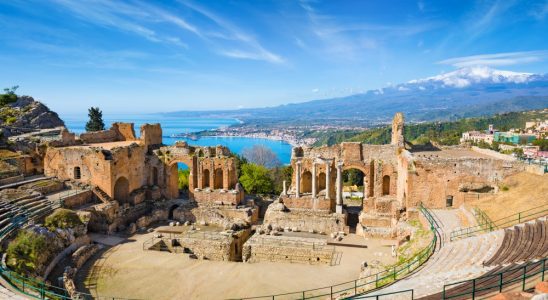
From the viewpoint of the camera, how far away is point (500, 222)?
19.1m

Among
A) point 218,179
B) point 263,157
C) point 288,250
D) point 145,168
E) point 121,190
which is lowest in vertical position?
point 288,250

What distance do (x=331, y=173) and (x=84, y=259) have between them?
17.4 meters

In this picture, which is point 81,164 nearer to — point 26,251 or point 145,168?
point 145,168

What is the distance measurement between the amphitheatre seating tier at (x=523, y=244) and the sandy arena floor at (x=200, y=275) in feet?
22.0

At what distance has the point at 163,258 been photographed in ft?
73.8

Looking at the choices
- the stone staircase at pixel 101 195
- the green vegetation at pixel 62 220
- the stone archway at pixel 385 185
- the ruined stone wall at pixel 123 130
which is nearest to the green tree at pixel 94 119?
the ruined stone wall at pixel 123 130

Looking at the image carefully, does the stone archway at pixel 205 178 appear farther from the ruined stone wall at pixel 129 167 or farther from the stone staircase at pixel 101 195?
the stone staircase at pixel 101 195

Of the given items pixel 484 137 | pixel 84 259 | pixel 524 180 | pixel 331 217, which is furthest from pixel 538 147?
pixel 84 259

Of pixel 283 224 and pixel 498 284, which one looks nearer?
pixel 498 284

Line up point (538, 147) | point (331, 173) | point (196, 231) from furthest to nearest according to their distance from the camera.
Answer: point (538, 147) < point (331, 173) < point (196, 231)

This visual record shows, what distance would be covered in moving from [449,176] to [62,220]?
952 inches

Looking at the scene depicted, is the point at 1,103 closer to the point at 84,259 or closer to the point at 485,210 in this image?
the point at 84,259

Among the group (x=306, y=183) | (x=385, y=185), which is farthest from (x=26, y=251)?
(x=385, y=185)

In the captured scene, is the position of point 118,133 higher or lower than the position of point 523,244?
higher
